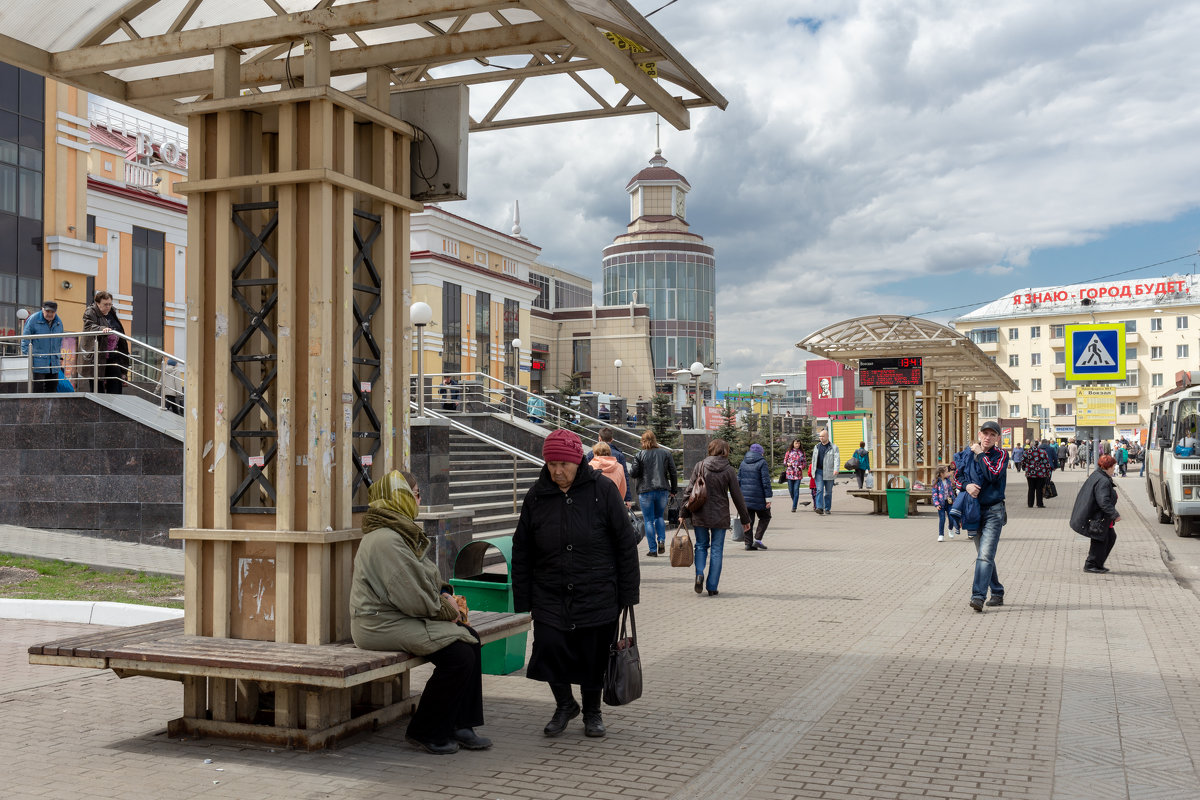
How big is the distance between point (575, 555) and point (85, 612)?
5557 mm

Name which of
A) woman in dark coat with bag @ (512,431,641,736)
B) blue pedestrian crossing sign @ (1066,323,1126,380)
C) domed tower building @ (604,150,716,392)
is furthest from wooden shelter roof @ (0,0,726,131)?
domed tower building @ (604,150,716,392)

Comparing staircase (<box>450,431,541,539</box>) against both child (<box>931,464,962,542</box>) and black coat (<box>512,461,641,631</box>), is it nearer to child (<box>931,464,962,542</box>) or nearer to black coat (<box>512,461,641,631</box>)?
child (<box>931,464,962,542</box>)

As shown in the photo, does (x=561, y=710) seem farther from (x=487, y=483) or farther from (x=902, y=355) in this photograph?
(x=902, y=355)

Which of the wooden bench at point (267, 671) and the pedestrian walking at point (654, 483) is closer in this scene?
the wooden bench at point (267, 671)

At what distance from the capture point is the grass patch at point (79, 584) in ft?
32.4

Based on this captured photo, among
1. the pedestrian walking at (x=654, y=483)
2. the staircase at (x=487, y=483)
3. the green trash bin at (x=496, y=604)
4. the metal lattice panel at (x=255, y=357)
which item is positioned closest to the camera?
the metal lattice panel at (x=255, y=357)

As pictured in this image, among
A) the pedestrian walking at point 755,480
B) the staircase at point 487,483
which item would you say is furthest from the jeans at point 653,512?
the staircase at point 487,483

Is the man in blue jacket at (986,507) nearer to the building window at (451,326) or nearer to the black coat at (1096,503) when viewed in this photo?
the black coat at (1096,503)

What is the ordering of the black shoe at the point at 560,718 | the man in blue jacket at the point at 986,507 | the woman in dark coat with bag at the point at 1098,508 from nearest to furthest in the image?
the black shoe at the point at 560,718, the man in blue jacket at the point at 986,507, the woman in dark coat with bag at the point at 1098,508

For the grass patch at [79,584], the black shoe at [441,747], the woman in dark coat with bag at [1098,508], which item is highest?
the woman in dark coat with bag at [1098,508]

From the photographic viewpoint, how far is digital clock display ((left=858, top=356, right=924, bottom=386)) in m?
24.9

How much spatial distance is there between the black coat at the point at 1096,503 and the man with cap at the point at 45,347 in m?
13.3

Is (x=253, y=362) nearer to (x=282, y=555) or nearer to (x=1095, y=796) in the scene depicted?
(x=282, y=555)

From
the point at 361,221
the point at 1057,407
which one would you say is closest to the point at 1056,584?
the point at 361,221
